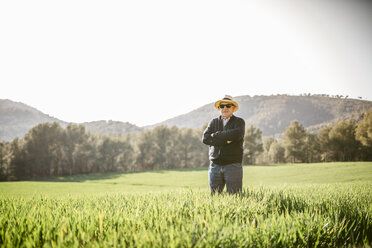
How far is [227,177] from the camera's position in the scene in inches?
218

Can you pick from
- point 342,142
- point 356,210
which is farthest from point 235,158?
point 342,142

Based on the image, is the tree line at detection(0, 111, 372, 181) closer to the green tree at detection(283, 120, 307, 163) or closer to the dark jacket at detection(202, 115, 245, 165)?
the green tree at detection(283, 120, 307, 163)

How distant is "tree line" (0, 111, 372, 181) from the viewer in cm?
5606

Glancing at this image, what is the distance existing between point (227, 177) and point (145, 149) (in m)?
73.4

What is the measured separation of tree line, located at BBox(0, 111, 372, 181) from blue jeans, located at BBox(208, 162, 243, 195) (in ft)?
159

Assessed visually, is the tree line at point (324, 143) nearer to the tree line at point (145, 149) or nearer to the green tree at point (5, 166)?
the tree line at point (145, 149)

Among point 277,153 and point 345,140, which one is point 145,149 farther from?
point 345,140

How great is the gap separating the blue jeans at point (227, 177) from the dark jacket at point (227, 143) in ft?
0.48

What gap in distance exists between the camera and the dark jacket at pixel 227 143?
18.2 feet

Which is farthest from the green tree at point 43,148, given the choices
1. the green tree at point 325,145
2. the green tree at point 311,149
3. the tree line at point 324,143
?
the green tree at point 325,145

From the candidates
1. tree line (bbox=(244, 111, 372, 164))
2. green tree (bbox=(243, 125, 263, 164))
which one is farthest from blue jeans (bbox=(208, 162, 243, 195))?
green tree (bbox=(243, 125, 263, 164))

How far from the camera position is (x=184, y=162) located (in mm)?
78312

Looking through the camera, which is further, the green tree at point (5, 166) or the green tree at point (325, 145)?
the green tree at point (325, 145)

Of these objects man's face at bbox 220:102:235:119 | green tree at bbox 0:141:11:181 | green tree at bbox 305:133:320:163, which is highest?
man's face at bbox 220:102:235:119
